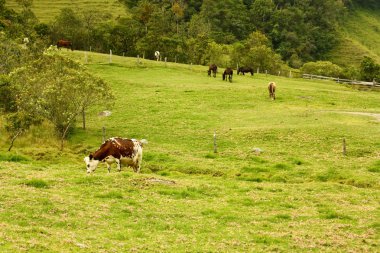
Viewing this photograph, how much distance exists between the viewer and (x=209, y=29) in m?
122

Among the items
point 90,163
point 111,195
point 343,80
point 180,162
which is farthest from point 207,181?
point 343,80

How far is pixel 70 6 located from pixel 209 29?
35.3m

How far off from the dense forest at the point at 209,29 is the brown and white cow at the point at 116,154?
146 ft

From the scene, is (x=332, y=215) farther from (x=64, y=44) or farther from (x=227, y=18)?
(x=227, y=18)

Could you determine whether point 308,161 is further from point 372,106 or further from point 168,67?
point 168,67

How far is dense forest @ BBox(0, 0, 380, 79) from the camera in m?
83.8

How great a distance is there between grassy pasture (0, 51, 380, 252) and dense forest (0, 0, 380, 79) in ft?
101

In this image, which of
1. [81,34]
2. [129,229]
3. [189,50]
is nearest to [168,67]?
[189,50]

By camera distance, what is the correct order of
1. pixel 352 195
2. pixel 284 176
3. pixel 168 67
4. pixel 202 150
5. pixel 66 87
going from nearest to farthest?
pixel 352 195, pixel 284 176, pixel 202 150, pixel 66 87, pixel 168 67

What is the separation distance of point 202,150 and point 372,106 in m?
25.8

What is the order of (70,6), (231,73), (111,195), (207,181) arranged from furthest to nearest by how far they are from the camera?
(70,6)
(231,73)
(207,181)
(111,195)

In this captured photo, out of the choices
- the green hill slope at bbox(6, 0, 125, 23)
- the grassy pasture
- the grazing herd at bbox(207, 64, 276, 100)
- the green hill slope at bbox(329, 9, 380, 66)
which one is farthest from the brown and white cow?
the green hill slope at bbox(329, 9, 380, 66)

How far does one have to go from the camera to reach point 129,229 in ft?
57.1

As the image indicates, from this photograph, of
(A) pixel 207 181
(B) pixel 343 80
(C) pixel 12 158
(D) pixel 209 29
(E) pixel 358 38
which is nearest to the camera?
(A) pixel 207 181
